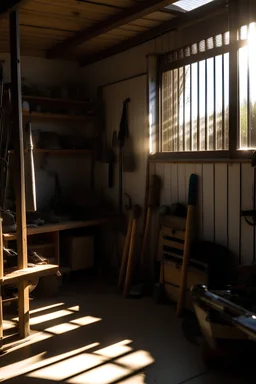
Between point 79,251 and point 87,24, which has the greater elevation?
point 87,24

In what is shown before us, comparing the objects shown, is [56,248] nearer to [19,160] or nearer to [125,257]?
[125,257]

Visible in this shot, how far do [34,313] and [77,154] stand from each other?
7.32 feet

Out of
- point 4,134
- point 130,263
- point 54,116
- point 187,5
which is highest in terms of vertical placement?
point 187,5

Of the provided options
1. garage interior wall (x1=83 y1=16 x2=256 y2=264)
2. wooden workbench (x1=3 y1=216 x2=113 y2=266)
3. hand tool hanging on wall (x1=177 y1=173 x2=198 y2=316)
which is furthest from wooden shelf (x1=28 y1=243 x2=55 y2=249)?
hand tool hanging on wall (x1=177 y1=173 x2=198 y2=316)

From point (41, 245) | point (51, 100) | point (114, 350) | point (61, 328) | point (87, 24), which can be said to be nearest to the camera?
point (114, 350)

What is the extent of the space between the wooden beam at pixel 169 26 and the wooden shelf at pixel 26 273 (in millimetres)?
2367

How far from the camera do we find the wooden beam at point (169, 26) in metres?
3.71

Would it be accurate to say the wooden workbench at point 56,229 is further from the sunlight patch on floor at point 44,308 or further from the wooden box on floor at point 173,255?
the wooden box on floor at point 173,255

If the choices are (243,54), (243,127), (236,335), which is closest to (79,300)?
(236,335)

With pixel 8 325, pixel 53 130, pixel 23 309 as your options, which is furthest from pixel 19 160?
pixel 53 130

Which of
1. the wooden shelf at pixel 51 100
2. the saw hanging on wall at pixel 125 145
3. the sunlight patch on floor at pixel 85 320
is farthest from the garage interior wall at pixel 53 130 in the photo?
the sunlight patch on floor at pixel 85 320

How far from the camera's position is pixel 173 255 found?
13.5 feet

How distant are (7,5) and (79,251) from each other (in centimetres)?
256

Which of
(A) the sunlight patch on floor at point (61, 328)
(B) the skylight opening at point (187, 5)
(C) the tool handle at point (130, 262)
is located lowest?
(A) the sunlight patch on floor at point (61, 328)
